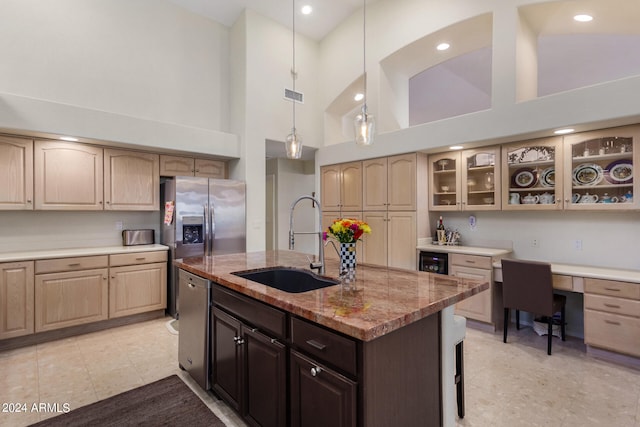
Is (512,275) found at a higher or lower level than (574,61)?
lower

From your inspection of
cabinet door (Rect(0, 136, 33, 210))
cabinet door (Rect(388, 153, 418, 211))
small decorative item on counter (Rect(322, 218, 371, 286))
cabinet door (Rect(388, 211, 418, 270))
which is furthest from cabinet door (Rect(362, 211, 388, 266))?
cabinet door (Rect(0, 136, 33, 210))

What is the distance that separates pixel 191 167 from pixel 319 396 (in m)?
4.01

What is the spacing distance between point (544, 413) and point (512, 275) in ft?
4.60

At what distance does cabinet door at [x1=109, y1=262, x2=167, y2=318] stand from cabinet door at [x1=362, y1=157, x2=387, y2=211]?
3000 millimetres

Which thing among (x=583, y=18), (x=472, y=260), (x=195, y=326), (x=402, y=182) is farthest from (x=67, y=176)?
(x=583, y=18)

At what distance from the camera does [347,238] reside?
208cm

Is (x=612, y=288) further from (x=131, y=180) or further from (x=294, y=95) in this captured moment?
(x=131, y=180)

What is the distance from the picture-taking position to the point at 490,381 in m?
2.59

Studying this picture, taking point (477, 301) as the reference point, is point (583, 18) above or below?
above

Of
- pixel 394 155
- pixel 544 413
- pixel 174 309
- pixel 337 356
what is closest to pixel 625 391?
pixel 544 413

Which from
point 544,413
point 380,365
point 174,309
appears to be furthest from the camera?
point 174,309

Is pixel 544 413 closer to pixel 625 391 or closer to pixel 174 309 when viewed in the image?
pixel 625 391

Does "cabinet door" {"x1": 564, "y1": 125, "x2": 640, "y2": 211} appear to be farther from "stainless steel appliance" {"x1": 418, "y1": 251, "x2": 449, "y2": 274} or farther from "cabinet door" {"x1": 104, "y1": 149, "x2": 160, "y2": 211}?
"cabinet door" {"x1": 104, "y1": 149, "x2": 160, "y2": 211}

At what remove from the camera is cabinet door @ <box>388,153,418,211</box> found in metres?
4.33
